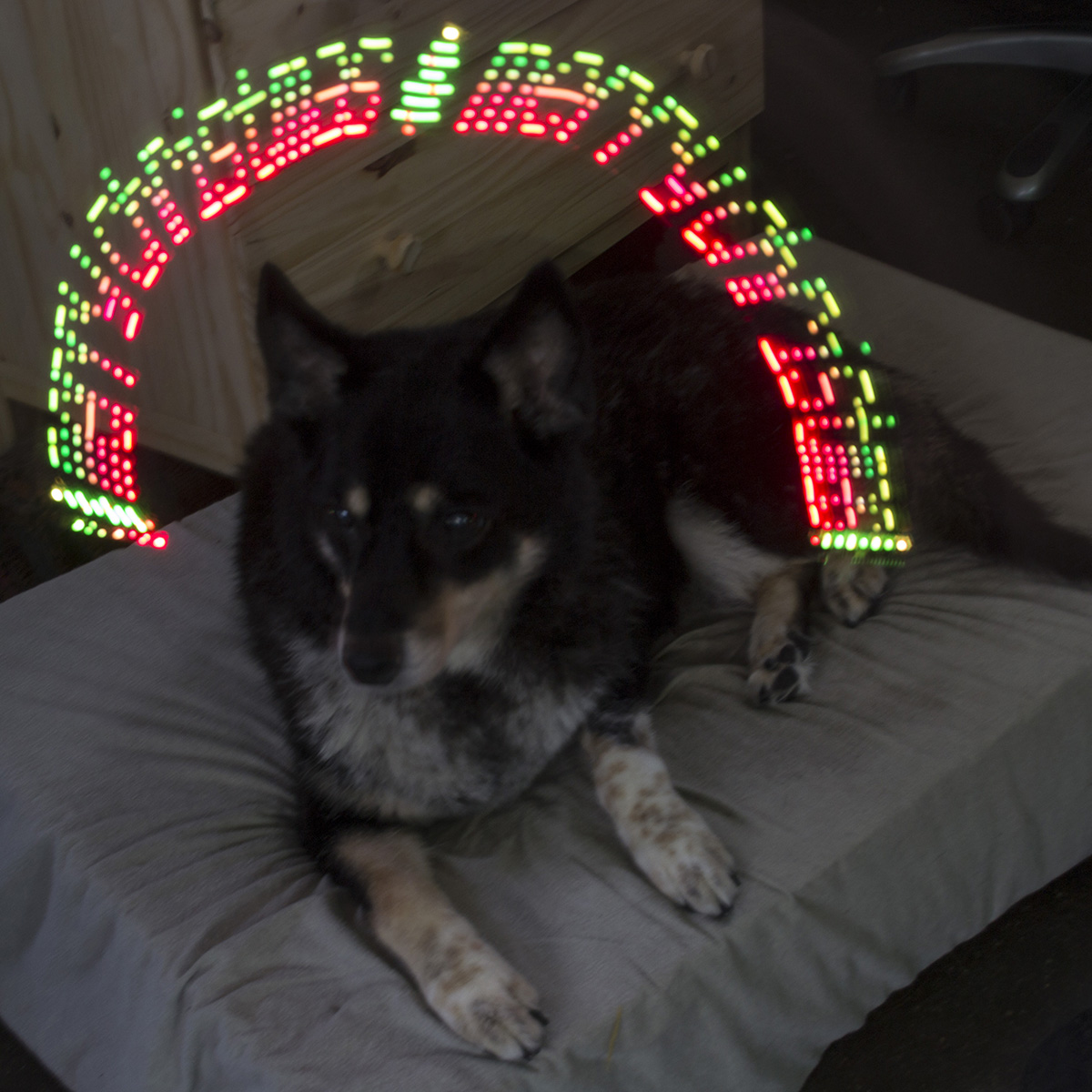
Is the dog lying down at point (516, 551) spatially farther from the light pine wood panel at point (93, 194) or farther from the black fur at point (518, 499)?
the light pine wood panel at point (93, 194)

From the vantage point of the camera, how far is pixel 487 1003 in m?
1.56

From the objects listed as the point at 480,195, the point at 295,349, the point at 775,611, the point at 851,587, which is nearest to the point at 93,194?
the point at 480,195

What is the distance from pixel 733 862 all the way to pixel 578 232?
1774 mm

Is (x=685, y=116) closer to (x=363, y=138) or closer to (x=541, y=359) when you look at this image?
(x=363, y=138)

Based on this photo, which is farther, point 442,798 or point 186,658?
point 186,658

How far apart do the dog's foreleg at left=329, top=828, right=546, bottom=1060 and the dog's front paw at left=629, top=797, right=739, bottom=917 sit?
0.27m

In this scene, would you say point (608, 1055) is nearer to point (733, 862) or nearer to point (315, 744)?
point (733, 862)

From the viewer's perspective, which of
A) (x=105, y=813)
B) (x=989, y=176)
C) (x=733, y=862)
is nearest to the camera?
(x=733, y=862)

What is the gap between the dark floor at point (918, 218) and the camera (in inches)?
79.7

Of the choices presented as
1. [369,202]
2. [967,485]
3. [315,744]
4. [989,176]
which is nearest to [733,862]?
[315,744]

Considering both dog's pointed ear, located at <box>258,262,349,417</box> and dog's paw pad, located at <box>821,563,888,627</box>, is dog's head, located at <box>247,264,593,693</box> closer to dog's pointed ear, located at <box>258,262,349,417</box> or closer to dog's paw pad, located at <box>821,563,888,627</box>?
dog's pointed ear, located at <box>258,262,349,417</box>

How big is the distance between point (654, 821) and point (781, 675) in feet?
1.36

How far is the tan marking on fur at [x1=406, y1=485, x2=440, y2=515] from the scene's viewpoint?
5.00 feet

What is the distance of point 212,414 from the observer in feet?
8.89
